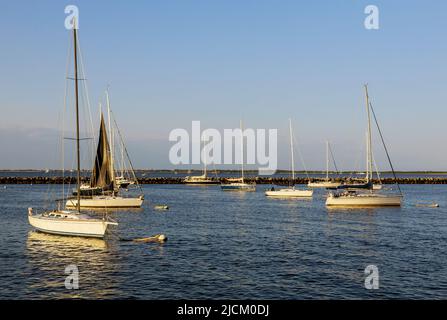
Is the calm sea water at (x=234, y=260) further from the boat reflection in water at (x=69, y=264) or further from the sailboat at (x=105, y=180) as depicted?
the sailboat at (x=105, y=180)

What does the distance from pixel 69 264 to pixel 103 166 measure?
3811 centimetres

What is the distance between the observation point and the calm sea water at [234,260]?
70.2 ft

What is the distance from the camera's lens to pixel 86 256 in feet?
96.3

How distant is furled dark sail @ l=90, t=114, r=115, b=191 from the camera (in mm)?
63438

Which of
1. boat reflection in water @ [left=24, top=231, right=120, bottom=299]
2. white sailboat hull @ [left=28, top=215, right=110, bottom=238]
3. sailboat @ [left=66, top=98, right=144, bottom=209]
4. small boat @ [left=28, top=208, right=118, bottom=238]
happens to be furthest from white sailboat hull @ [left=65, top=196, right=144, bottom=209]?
white sailboat hull @ [left=28, top=215, right=110, bottom=238]

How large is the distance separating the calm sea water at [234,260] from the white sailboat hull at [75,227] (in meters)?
0.64

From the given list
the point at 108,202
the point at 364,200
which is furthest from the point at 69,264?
the point at 364,200

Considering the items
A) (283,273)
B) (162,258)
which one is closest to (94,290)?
(162,258)

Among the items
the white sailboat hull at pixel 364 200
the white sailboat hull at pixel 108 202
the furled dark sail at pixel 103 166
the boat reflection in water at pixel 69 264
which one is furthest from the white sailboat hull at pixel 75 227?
the white sailboat hull at pixel 364 200

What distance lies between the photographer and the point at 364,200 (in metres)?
64.1

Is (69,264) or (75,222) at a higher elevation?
(75,222)

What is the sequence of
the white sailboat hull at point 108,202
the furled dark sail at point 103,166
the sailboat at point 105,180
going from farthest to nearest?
the furled dark sail at point 103,166, the sailboat at point 105,180, the white sailboat hull at point 108,202

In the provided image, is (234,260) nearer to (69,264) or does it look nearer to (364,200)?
(69,264)
